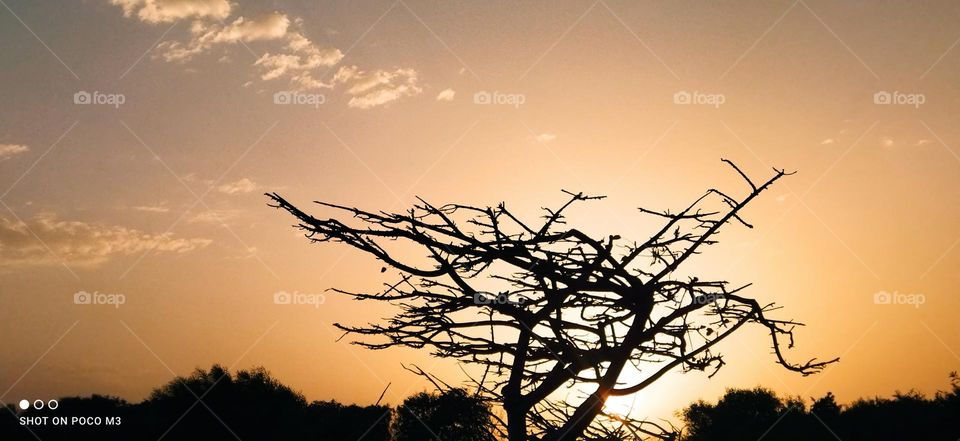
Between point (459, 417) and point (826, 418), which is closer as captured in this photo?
point (459, 417)

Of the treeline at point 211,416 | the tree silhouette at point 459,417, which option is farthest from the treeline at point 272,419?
the tree silhouette at point 459,417

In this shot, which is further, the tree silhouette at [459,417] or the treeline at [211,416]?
the treeline at [211,416]

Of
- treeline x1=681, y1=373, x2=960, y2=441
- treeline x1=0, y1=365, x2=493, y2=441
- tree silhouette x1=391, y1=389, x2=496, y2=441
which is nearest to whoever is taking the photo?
tree silhouette x1=391, y1=389, x2=496, y2=441

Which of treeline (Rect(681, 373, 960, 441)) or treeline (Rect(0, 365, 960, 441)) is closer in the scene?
treeline (Rect(0, 365, 960, 441))

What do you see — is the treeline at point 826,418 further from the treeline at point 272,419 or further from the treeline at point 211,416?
the treeline at point 211,416

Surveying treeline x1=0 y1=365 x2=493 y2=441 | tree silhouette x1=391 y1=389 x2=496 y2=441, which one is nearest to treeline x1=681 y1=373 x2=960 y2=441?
treeline x1=0 y1=365 x2=493 y2=441

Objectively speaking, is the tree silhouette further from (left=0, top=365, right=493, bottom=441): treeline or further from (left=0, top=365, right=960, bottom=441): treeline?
(left=0, top=365, right=493, bottom=441): treeline

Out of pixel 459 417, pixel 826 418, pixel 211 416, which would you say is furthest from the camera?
pixel 826 418

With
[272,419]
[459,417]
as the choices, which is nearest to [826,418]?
[272,419]

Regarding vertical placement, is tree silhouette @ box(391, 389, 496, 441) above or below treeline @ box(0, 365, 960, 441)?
below

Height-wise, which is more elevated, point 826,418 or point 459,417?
point 826,418

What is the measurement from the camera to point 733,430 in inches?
2886

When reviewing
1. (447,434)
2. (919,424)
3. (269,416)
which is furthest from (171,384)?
(919,424)

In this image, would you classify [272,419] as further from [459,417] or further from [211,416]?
[459,417]
